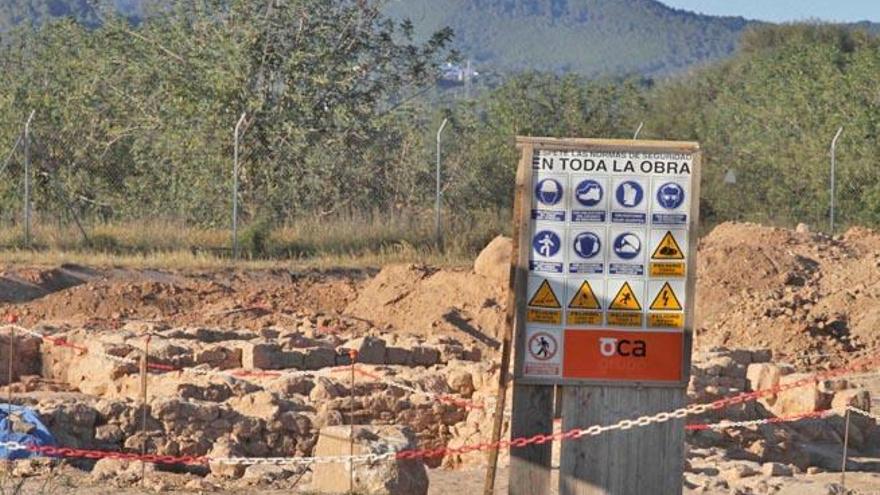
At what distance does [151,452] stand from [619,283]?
17.2 feet

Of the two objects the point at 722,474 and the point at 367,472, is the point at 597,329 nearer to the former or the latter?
the point at 367,472

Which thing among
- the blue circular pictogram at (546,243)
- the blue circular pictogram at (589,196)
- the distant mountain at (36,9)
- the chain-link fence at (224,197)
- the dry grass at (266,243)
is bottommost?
the dry grass at (266,243)

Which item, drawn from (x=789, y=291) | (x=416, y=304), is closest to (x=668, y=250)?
(x=416, y=304)

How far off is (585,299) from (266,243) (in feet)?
Answer: 58.3

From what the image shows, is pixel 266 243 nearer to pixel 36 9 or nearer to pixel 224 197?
pixel 224 197

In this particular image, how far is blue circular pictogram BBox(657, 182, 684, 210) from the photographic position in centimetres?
846

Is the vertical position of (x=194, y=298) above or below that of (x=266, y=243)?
below

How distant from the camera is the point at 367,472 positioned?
1058 centimetres

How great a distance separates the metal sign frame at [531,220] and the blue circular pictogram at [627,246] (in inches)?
3.8

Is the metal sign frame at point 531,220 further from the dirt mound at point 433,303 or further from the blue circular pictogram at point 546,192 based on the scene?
the dirt mound at point 433,303

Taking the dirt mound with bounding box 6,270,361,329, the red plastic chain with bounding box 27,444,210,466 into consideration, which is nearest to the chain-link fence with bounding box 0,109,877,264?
the dirt mound with bounding box 6,270,361,329

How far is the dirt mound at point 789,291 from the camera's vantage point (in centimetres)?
2194

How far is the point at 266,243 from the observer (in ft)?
85.2

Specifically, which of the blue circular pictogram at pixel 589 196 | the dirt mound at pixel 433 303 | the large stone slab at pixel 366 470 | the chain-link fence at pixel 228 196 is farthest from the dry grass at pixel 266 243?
the blue circular pictogram at pixel 589 196
